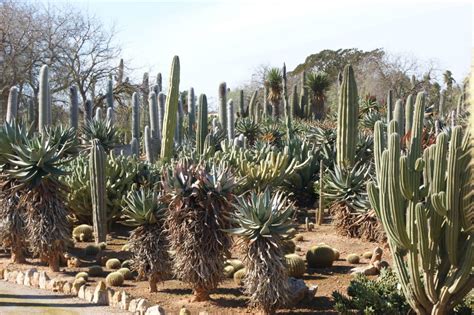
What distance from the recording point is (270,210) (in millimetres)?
6727

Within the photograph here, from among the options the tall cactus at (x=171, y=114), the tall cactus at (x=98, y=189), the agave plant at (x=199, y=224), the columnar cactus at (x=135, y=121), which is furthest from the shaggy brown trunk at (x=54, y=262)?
the columnar cactus at (x=135, y=121)

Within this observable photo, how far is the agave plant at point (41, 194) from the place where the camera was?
8750mm

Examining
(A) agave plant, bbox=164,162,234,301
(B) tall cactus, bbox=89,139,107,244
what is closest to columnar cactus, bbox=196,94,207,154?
(B) tall cactus, bbox=89,139,107,244

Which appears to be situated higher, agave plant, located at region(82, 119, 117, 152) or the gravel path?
agave plant, located at region(82, 119, 117, 152)

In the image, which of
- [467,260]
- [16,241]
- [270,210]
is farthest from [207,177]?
[16,241]

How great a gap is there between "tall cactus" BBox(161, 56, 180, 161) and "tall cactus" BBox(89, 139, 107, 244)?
349 cm

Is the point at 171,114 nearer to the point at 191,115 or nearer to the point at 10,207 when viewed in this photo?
the point at 10,207

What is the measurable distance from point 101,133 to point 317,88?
49.6 ft

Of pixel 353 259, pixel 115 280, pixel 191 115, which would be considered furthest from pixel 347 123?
pixel 191 115

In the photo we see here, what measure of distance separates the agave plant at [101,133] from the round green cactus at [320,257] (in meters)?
7.15

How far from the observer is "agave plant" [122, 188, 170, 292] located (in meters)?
7.75

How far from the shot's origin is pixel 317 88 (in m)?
28.0

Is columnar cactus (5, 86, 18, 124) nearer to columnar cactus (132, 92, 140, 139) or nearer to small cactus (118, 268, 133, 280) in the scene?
columnar cactus (132, 92, 140, 139)

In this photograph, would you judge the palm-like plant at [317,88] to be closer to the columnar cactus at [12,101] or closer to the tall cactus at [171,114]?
the tall cactus at [171,114]
